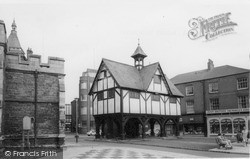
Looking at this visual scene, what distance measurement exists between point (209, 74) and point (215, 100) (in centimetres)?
417

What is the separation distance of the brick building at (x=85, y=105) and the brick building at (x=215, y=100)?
77.9 ft

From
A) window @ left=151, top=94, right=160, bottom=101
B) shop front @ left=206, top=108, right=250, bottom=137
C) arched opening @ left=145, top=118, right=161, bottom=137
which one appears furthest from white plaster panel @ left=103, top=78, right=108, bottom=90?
shop front @ left=206, top=108, right=250, bottom=137

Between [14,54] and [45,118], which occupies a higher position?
[14,54]

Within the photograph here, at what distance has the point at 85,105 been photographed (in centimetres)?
5812

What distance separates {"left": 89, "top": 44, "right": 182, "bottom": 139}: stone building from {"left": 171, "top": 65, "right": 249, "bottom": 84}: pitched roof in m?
6.90

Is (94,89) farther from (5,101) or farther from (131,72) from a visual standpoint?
(5,101)

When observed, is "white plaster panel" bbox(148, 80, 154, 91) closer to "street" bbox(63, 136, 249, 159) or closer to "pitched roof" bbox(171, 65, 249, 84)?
"pitched roof" bbox(171, 65, 249, 84)

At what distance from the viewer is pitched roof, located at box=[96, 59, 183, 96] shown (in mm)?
29312

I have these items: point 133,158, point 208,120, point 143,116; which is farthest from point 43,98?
point 208,120

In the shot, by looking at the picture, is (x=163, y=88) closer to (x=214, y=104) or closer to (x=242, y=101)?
(x=214, y=104)

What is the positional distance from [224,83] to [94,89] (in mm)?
18265

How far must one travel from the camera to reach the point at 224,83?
35969 millimetres

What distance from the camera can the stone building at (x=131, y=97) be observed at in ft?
93.1

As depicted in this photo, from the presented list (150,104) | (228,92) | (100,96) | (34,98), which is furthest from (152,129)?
(34,98)
